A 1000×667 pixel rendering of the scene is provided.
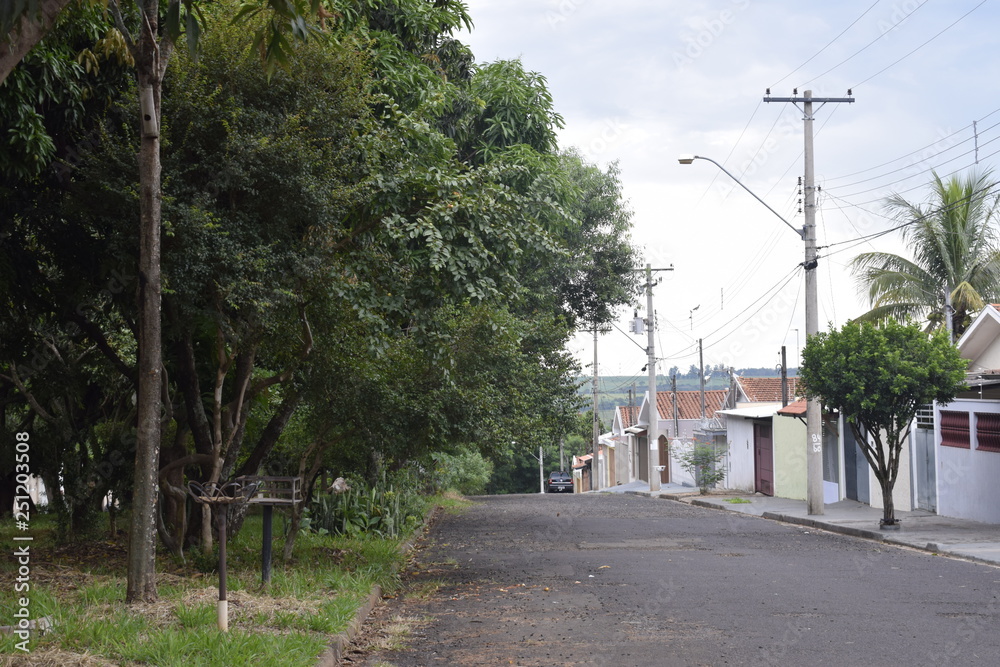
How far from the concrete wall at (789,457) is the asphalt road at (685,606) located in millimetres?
16297

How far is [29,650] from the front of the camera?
20.0ft

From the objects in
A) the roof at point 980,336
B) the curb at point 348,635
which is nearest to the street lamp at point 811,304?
the roof at point 980,336

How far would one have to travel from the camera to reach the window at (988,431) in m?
19.3

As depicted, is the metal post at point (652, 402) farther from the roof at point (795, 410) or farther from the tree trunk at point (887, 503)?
the tree trunk at point (887, 503)

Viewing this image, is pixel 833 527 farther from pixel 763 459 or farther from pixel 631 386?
pixel 631 386

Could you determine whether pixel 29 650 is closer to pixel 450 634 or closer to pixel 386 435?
pixel 450 634

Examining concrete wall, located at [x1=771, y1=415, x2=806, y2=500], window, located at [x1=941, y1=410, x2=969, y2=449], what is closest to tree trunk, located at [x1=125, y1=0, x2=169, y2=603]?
window, located at [x1=941, y1=410, x2=969, y2=449]

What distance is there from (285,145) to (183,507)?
5248 millimetres

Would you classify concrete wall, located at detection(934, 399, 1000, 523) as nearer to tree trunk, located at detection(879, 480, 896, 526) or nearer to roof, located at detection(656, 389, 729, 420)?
tree trunk, located at detection(879, 480, 896, 526)

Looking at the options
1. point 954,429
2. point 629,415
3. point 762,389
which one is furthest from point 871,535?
point 629,415

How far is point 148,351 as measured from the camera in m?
7.99

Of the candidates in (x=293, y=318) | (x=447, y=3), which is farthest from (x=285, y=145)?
(x=447, y=3)

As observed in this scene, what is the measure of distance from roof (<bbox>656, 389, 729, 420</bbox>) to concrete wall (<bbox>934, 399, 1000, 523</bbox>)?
128ft

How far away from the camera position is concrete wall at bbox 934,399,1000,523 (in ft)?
63.7
